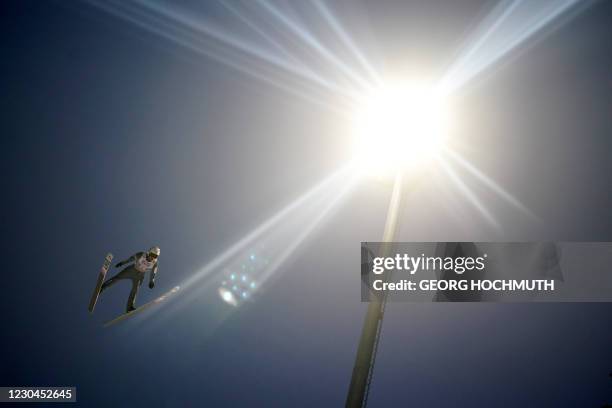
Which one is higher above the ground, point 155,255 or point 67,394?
point 155,255

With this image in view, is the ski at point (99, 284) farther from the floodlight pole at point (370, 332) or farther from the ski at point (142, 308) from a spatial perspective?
the floodlight pole at point (370, 332)

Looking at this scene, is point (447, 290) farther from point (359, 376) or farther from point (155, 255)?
point (155, 255)

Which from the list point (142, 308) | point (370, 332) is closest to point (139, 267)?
point (142, 308)

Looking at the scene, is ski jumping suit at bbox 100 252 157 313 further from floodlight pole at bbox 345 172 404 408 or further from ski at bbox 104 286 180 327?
floodlight pole at bbox 345 172 404 408

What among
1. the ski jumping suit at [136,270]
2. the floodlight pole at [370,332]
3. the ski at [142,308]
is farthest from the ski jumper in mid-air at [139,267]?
the floodlight pole at [370,332]

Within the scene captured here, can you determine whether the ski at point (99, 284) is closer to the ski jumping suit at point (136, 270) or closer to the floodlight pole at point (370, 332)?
the ski jumping suit at point (136, 270)

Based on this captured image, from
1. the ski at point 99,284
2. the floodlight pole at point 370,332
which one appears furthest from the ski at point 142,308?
the floodlight pole at point 370,332

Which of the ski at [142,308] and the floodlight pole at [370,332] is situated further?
the ski at [142,308]

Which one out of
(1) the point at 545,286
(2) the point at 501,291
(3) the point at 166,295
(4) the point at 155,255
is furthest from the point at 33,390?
(1) the point at 545,286

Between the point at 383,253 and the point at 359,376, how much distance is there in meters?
2.51

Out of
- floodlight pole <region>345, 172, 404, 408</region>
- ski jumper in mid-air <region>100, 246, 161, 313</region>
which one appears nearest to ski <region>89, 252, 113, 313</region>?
ski jumper in mid-air <region>100, 246, 161, 313</region>

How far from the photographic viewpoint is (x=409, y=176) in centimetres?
773

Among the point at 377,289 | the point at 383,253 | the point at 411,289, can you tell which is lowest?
the point at 377,289

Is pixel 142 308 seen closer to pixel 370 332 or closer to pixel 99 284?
pixel 99 284
